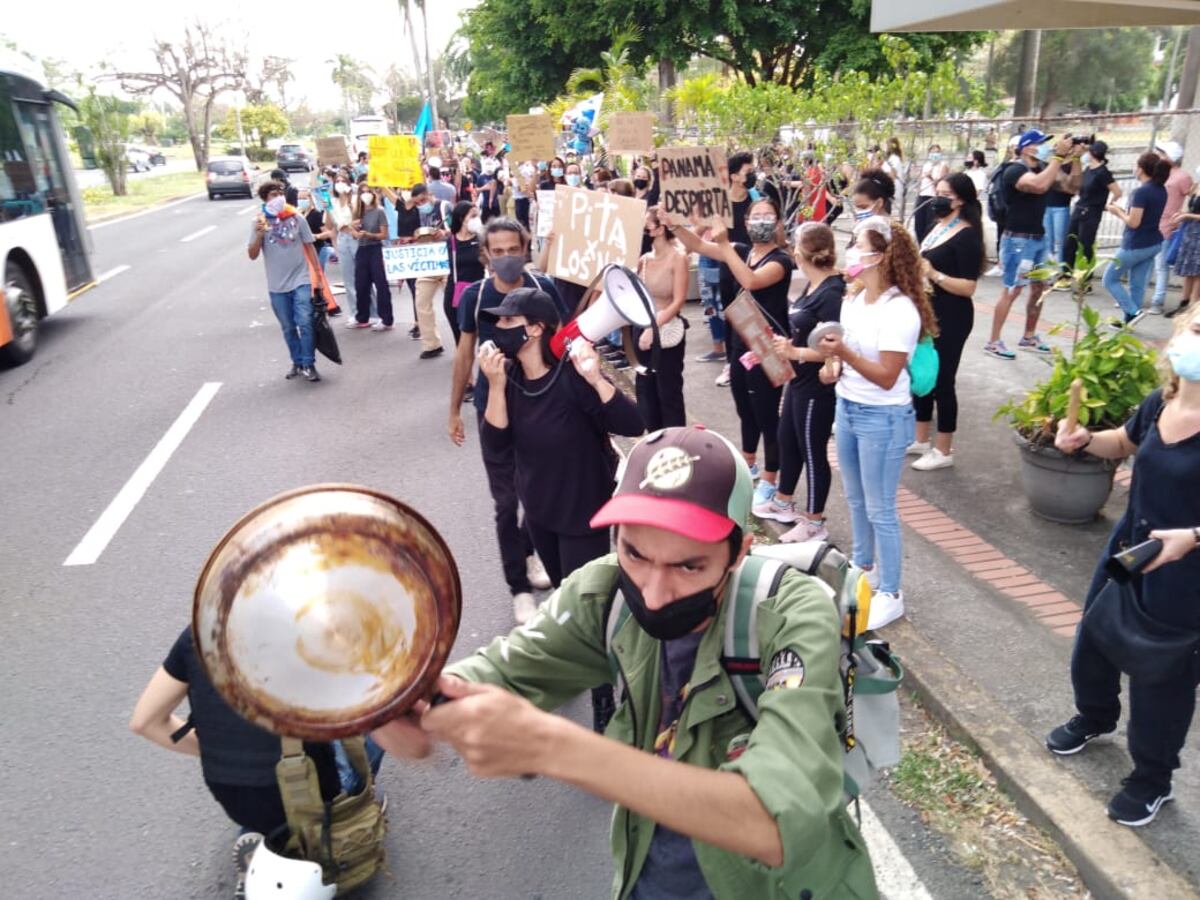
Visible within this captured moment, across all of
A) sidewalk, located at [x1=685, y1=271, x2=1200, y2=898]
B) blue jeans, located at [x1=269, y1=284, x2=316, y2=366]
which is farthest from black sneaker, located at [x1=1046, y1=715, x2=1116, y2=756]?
blue jeans, located at [x1=269, y1=284, x2=316, y2=366]

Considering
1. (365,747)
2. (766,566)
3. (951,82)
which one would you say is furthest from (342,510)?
(951,82)

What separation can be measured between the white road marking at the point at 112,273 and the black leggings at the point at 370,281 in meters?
7.70

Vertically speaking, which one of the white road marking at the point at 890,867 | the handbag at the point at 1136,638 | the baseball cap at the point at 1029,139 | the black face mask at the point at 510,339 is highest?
the baseball cap at the point at 1029,139

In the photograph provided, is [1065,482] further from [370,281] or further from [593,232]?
[370,281]

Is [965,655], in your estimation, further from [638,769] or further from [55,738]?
[55,738]

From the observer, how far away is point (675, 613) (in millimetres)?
1565

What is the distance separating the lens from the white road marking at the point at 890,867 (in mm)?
2783

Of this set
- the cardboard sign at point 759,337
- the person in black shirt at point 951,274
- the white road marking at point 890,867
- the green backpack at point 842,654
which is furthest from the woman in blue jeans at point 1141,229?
the green backpack at point 842,654

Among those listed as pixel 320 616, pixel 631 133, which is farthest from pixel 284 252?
pixel 320 616

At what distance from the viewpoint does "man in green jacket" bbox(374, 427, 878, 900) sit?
113 centimetres

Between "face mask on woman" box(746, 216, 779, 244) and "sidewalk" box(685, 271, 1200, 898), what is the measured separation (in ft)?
5.79

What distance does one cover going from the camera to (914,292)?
13.5ft

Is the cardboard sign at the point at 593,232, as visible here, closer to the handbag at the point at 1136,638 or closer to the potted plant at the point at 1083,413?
the potted plant at the point at 1083,413

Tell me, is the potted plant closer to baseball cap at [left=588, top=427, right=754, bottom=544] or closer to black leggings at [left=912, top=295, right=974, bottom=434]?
black leggings at [left=912, top=295, right=974, bottom=434]
